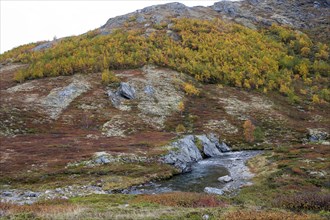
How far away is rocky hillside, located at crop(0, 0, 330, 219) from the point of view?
26391 millimetres

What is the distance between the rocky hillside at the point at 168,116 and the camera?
2639cm

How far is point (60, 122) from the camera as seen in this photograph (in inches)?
2953

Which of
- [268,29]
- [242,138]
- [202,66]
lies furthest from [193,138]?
[268,29]

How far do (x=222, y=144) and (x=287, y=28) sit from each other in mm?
137056

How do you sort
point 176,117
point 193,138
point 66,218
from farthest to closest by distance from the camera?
point 176,117 < point 193,138 < point 66,218

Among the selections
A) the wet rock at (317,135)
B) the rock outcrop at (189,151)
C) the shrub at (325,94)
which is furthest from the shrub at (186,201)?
the shrub at (325,94)

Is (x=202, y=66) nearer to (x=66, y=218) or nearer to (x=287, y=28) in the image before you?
(x=287, y=28)

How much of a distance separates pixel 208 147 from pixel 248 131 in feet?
55.5

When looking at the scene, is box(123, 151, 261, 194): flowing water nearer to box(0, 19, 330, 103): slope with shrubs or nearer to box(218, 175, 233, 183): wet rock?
box(218, 175, 233, 183): wet rock

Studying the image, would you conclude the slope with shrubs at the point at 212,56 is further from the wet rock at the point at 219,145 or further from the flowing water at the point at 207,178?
the flowing water at the point at 207,178

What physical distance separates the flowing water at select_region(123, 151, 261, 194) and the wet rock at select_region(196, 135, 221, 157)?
3.34 meters

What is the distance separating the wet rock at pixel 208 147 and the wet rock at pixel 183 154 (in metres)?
2.83

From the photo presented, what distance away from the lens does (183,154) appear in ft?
172

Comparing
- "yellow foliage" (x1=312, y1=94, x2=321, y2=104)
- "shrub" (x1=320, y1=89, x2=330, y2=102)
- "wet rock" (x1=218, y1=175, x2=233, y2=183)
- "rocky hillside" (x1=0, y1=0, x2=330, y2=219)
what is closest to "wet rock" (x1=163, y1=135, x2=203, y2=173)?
"rocky hillside" (x1=0, y1=0, x2=330, y2=219)
